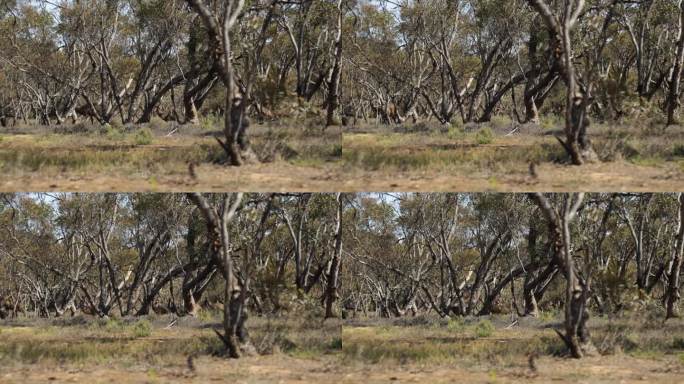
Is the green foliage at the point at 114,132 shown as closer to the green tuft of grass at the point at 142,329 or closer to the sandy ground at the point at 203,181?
the sandy ground at the point at 203,181

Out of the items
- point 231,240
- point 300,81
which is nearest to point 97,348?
point 231,240

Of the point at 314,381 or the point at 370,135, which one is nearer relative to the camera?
the point at 314,381

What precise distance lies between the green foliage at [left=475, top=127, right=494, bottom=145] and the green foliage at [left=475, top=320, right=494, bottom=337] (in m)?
3.45

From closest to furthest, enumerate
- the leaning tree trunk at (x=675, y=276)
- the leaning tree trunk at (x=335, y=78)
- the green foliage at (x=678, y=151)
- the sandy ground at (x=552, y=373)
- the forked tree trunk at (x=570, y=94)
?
Answer: the sandy ground at (x=552, y=373), the leaning tree trunk at (x=335, y=78), the forked tree trunk at (x=570, y=94), the green foliage at (x=678, y=151), the leaning tree trunk at (x=675, y=276)

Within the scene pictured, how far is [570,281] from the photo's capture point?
44.5ft

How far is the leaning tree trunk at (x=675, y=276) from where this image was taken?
16.1 m

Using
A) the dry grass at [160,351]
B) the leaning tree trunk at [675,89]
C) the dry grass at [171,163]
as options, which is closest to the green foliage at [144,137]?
the dry grass at [171,163]

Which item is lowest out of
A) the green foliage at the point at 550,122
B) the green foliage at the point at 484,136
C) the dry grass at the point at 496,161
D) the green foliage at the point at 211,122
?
the dry grass at the point at 496,161

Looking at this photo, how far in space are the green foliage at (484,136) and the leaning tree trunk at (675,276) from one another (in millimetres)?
4979

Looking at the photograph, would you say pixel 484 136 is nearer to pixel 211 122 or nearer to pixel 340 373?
pixel 211 122

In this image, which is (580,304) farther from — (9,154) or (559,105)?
(9,154)

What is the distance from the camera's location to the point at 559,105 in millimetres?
18125

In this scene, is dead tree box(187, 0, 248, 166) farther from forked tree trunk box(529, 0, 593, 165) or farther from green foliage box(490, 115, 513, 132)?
forked tree trunk box(529, 0, 593, 165)

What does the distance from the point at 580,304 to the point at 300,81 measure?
6112mm
